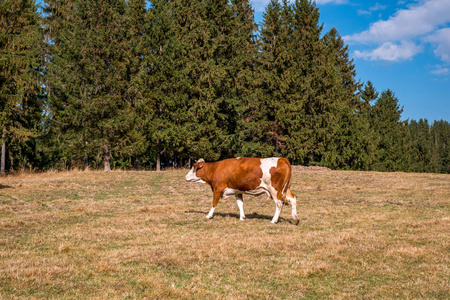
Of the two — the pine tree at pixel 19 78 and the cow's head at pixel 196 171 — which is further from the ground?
the pine tree at pixel 19 78

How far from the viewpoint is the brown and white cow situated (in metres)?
10.8

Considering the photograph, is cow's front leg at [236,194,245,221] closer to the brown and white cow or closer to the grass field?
the brown and white cow

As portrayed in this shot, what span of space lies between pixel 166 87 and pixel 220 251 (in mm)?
27213

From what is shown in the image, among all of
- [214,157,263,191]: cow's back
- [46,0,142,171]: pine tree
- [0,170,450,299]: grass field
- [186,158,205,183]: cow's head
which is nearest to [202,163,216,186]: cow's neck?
Result: [186,158,205,183]: cow's head

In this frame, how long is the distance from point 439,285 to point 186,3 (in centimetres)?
3526

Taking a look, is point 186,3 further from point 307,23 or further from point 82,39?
point 307,23

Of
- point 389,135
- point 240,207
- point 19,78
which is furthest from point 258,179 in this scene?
point 389,135

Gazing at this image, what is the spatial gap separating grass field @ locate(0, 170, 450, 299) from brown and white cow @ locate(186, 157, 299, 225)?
2.77ft

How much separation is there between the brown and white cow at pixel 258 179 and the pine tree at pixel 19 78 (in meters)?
19.4

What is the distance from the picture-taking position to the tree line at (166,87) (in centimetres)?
2967

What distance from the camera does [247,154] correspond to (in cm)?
3672

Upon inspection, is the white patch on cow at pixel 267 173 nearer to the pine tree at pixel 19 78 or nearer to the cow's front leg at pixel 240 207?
the cow's front leg at pixel 240 207

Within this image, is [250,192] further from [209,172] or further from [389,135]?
[389,135]

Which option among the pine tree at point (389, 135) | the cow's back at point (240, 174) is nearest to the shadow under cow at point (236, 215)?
the cow's back at point (240, 174)
